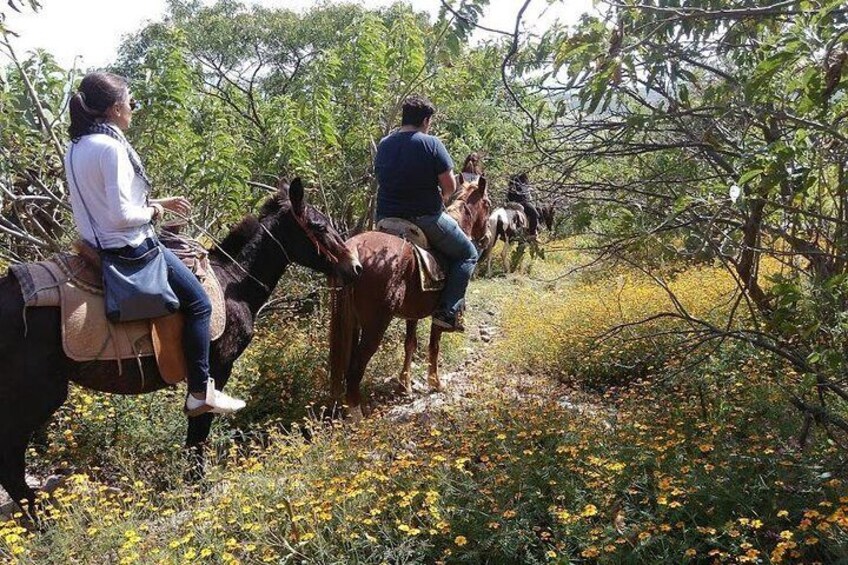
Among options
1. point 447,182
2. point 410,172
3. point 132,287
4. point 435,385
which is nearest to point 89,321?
point 132,287

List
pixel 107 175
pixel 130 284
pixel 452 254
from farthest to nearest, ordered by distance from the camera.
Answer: pixel 452 254 → pixel 130 284 → pixel 107 175

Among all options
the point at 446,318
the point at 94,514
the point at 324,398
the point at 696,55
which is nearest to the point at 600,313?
the point at 446,318

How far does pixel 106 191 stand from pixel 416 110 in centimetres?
289

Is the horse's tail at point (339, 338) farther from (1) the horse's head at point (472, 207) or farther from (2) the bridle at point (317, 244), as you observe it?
(1) the horse's head at point (472, 207)

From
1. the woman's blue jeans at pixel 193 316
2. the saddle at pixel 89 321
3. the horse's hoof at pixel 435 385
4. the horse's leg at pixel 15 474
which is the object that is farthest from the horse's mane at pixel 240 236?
the horse's hoof at pixel 435 385

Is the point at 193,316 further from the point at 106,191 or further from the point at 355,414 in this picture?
the point at 355,414

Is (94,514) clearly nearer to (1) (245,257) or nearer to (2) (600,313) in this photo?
(1) (245,257)

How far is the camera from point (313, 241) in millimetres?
5328

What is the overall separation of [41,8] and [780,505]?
15.4ft

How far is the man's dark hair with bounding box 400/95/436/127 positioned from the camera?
6.02 meters

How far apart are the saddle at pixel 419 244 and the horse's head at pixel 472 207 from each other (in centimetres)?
85

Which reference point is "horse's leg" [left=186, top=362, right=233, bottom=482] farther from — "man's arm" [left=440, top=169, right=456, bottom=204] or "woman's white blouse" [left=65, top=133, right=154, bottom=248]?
"man's arm" [left=440, top=169, right=456, bottom=204]

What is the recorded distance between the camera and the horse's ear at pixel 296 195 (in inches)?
202

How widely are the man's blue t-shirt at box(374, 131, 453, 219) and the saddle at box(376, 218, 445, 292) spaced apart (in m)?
0.09
